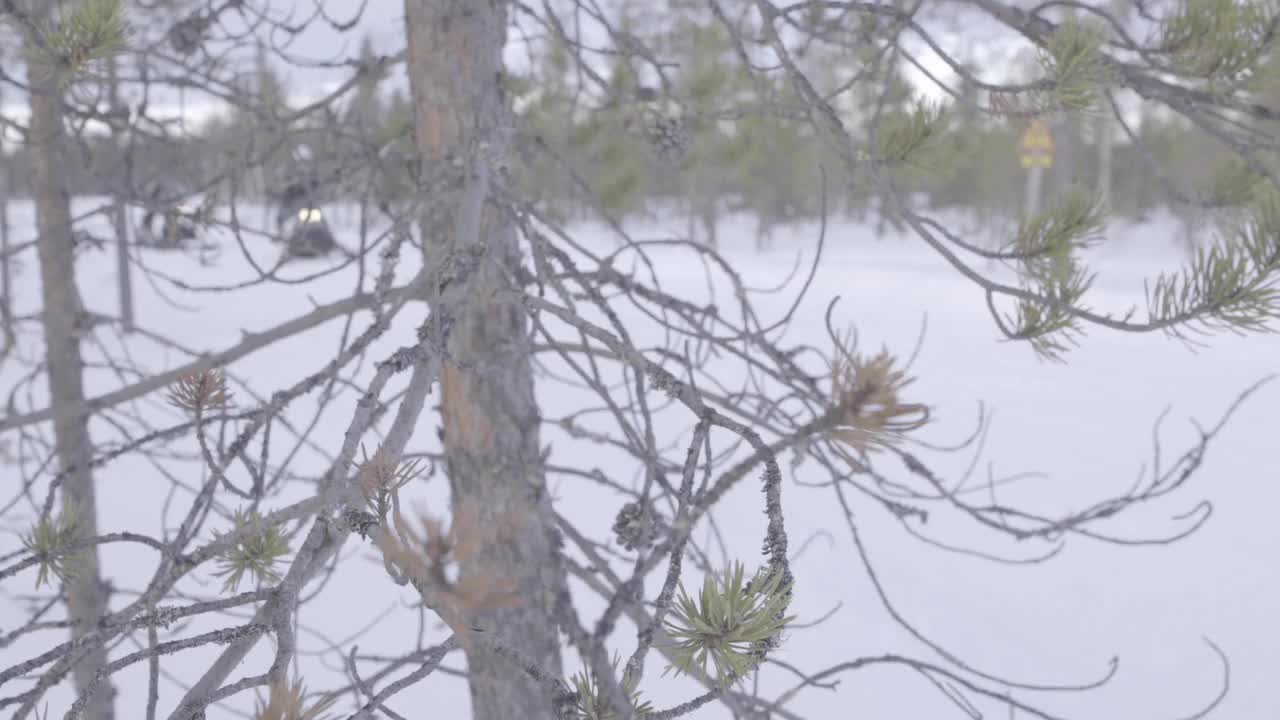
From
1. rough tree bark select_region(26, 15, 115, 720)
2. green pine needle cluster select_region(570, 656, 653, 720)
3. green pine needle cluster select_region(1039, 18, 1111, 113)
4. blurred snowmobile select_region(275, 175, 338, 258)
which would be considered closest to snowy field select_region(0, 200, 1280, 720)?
rough tree bark select_region(26, 15, 115, 720)

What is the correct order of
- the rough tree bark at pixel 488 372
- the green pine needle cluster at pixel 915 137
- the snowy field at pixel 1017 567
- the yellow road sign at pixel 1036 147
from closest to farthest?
the green pine needle cluster at pixel 915 137 → the rough tree bark at pixel 488 372 → the snowy field at pixel 1017 567 → the yellow road sign at pixel 1036 147

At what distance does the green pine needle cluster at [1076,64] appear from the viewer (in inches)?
40.7

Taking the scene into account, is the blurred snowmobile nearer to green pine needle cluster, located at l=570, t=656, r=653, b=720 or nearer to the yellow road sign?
green pine needle cluster, located at l=570, t=656, r=653, b=720

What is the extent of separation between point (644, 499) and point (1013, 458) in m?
3.35

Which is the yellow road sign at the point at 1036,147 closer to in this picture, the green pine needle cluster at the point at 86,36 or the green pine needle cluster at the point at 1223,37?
the green pine needle cluster at the point at 1223,37

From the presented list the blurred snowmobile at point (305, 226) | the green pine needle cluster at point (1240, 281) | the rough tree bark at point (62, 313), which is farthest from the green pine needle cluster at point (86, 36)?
the rough tree bark at point (62, 313)

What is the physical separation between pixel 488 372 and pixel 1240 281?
3.60ft

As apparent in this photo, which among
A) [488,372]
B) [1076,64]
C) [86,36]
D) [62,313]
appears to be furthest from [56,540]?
[62,313]

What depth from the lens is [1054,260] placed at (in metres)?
1.12

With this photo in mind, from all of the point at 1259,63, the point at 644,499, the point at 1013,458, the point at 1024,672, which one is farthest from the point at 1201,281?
the point at 1013,458

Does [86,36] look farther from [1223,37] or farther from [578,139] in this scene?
[578,139]

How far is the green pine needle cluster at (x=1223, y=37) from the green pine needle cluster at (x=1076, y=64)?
0.14 metres

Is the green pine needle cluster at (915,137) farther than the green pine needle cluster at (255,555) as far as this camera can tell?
Yes

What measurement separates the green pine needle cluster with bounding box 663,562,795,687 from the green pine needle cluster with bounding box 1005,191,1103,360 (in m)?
0.65
